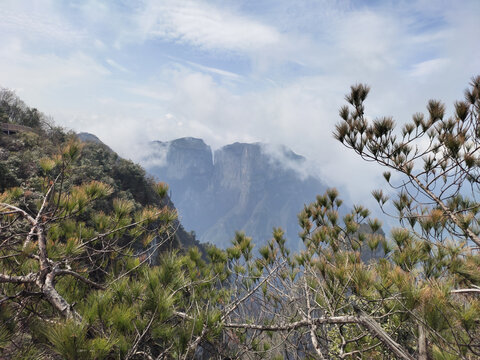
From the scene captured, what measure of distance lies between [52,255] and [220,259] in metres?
1.81

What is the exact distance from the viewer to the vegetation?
129 cm

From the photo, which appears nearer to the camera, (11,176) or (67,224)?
(67,224)

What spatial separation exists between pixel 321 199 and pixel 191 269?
94.7 inches

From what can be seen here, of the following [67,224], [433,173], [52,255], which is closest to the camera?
[52,255]

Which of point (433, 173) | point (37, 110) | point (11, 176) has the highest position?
point (37, 110)

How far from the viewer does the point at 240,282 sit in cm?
313

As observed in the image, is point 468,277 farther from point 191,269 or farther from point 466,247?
point 191,269

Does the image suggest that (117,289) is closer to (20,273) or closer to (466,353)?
(20,273)

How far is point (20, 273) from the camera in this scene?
6.45 ft

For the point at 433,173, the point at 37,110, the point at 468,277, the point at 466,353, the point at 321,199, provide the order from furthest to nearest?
the point at 37,110 < the point at 321,199 < the point at 433,173 < the point at 468,277 < the point at 466,353

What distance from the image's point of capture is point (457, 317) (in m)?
→ 1.24

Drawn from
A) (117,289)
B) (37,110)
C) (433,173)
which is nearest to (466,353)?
(117,289)

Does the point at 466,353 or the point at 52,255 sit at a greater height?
the point at 52,255

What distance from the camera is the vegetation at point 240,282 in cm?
129
